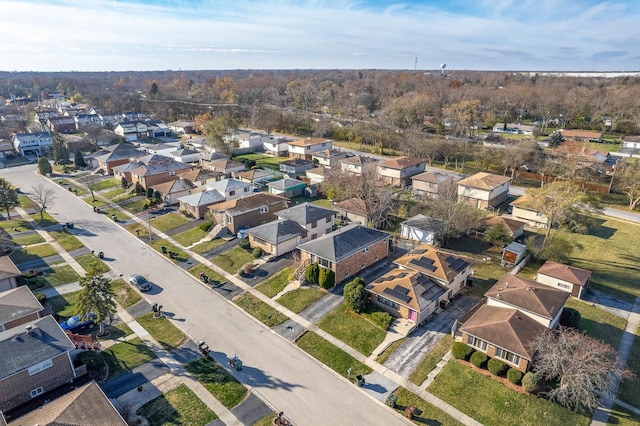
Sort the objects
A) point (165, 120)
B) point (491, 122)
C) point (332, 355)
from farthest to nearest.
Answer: point (165, 120) < point (491, 122) < point (332, 355)

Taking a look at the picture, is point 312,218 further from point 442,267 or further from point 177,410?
point 177,410

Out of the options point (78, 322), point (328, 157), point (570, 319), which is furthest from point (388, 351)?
point (328, 157)

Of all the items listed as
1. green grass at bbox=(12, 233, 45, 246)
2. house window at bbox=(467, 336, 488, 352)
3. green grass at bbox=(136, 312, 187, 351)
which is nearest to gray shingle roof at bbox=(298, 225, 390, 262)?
house window at bbox=(467, 336, 488, 352)

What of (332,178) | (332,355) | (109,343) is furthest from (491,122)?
(109,343)

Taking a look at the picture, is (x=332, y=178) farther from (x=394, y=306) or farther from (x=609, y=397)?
(x=609, y=397)

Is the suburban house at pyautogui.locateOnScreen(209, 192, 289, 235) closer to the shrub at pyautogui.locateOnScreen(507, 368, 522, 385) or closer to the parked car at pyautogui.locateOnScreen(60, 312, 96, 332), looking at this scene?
the parked car at pyautogui.locateOnScreen(60, 312, 96, 332)

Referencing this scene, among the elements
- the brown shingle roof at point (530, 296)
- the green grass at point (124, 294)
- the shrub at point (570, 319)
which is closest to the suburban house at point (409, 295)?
the brown shingle roof at point (530, 296)
